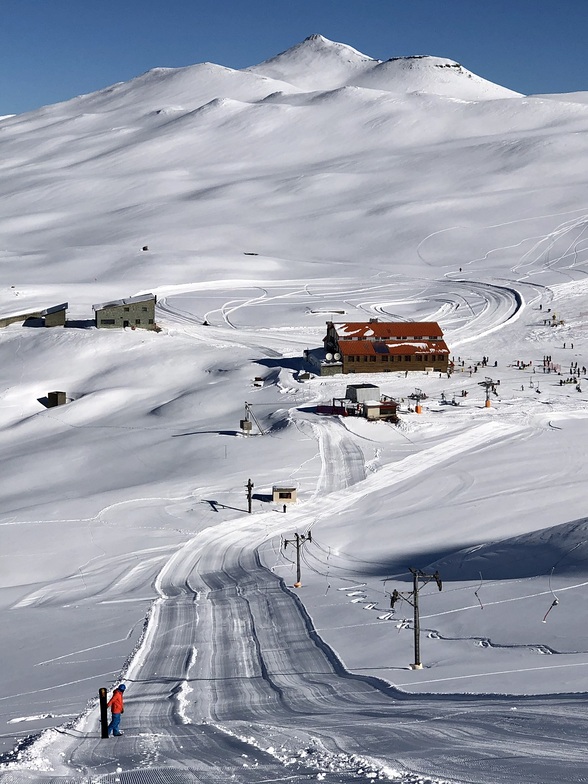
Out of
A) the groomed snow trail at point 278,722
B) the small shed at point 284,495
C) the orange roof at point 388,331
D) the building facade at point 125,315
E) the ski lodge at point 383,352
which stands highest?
the building facade at point 125,315

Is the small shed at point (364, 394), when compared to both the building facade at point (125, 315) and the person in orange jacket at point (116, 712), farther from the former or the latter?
the person in orange jacket at point (116, 712)

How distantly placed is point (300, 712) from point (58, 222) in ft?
385

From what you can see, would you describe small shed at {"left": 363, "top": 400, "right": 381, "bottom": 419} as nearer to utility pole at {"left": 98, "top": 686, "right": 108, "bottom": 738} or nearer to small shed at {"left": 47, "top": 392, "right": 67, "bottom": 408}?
small shed at {"left": 47, "top": 392, "right": 67, "bottom": 408}

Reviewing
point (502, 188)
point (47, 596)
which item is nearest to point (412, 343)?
point (47, 596)

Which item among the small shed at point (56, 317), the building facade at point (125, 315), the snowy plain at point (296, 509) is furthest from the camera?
the small shed at point (56, 317)

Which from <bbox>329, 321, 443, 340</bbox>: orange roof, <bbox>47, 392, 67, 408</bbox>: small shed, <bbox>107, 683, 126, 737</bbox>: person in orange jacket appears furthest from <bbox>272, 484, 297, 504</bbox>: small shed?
Result: <bbox>329, 321, 443, 340</bbox>: orange roof

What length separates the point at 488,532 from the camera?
1226 inches

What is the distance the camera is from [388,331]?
198 feet

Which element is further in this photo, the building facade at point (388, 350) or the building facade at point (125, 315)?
the building facade at point (125, 315)

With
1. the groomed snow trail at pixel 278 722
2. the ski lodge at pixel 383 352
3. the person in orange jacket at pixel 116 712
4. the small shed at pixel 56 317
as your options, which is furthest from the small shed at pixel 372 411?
the person in orange jacket at pixel 116 712

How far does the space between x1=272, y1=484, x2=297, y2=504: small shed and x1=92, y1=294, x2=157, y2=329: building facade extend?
113 feet

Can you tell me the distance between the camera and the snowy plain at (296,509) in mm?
15227

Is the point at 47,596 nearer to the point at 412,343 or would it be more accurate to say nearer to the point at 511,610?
the point at 511,610

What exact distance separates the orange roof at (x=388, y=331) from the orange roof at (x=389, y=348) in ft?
2.11
